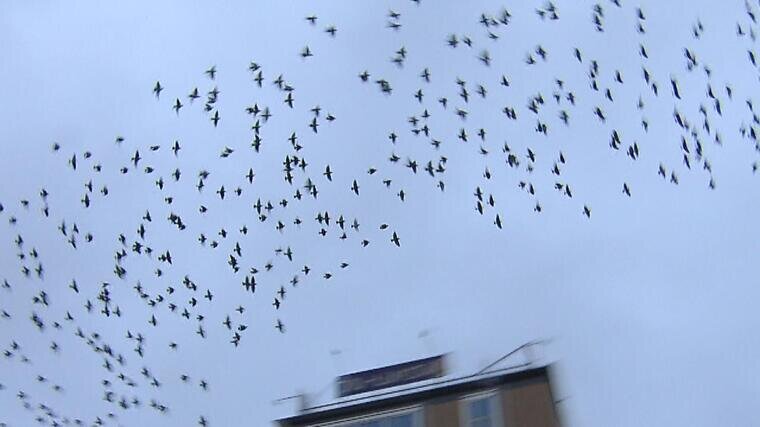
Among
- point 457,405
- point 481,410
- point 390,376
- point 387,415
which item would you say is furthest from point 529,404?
point 390,376

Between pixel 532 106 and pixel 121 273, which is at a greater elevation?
pixel 532 106

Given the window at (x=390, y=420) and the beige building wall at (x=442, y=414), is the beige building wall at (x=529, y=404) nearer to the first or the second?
the beige building wall at (x=442, y=414)

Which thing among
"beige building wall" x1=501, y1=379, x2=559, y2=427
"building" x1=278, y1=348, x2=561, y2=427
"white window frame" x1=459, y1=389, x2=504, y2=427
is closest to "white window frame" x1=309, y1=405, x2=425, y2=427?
"building" x1=278, y1=348, x2=561, y2=427

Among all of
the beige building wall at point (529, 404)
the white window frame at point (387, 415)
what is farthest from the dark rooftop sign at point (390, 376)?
the beige building wall at point (529, 404)

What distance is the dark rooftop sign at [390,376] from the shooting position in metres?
30.7

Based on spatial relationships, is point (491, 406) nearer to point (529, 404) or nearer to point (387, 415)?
A: point (529, 404)

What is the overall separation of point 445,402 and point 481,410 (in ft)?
3.55

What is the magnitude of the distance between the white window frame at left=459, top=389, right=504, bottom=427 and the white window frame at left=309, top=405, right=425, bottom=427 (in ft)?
3.55

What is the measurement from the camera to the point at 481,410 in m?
28.7

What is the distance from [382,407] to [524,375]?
4.03 metres

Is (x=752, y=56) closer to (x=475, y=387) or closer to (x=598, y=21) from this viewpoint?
(x=598, y=21)

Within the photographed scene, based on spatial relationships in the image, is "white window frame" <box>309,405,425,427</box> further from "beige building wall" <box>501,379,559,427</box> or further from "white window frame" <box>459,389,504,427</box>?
"beige building wall" <box>501,379,559,427</box>

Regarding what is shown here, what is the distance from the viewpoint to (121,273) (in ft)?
106

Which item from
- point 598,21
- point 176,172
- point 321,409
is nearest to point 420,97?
point 598,21
